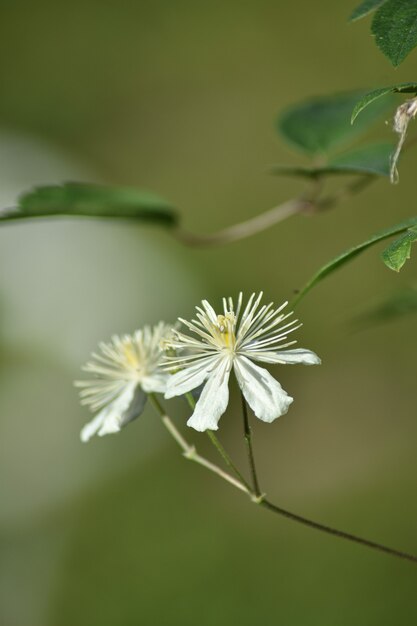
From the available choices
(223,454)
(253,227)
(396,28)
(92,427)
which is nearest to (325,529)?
(223,454)

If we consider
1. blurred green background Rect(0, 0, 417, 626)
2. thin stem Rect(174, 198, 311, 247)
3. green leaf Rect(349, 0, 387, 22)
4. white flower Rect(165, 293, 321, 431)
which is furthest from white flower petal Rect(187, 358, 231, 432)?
blurred green background Rect(0, 0, 417, 626)

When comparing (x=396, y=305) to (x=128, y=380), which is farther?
(x=396, y=305)

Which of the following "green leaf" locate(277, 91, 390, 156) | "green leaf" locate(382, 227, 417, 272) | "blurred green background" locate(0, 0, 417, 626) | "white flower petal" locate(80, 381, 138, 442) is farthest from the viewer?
"blurred green background" locate(0, 0, 417, 626)

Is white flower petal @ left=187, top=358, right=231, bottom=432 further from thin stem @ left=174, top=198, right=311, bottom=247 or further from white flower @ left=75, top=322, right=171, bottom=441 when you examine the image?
thin stem @ left=174, top=198, right=311, bottom=247

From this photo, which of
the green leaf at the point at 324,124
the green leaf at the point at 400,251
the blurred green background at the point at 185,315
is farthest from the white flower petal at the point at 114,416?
the blurred green background at the point at 185,315

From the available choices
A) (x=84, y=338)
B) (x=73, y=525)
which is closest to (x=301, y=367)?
(x=84, y=338)

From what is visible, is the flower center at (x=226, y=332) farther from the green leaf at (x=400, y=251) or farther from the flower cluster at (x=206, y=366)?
the green leaf at (x=400, y=251)

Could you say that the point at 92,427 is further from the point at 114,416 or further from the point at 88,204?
the point at 88,204
